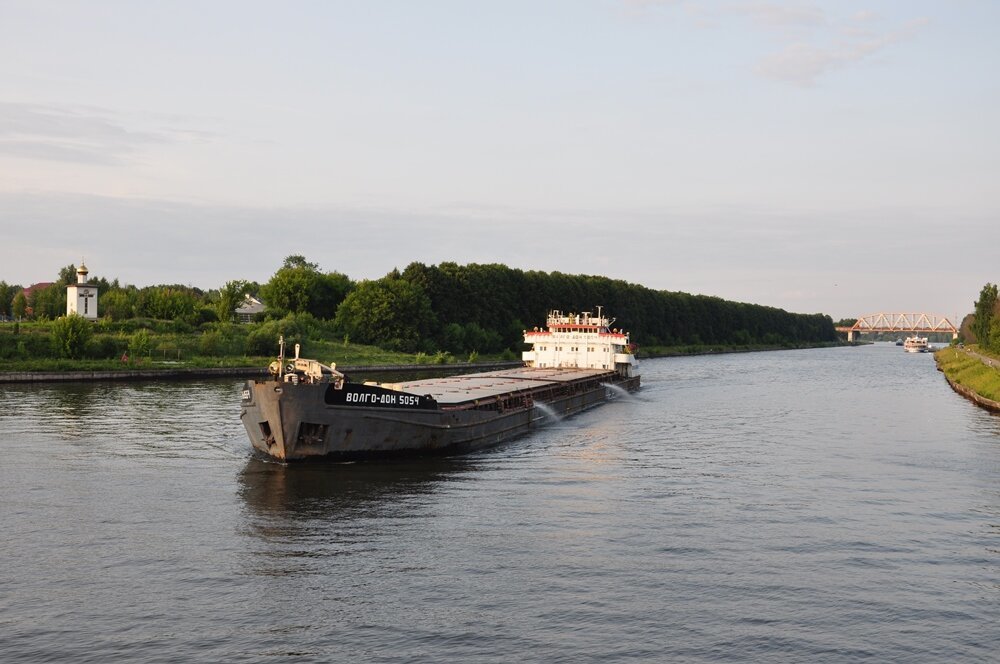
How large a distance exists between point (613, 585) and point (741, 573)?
3.41m

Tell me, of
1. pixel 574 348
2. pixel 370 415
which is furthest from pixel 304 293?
pixel 370 415

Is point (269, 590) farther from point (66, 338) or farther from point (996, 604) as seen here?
point (66, 338)

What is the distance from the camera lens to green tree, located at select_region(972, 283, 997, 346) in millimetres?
124000

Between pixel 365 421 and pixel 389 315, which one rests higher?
pixel 389 315

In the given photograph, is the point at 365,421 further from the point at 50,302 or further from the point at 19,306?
the point at 19,306

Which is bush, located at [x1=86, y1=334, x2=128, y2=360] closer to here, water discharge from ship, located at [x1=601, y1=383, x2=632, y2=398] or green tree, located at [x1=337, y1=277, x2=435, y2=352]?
green tree, located at [x1=337, y1=277, x2=435, y2=352]

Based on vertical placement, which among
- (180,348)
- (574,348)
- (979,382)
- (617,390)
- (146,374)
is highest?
(574,348)

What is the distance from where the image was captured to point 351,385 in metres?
34.8

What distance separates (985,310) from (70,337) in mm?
117651

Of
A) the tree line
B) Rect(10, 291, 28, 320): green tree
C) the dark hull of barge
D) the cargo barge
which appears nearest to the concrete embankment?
the cargo barge

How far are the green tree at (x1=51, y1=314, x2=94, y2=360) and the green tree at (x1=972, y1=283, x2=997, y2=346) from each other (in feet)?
362

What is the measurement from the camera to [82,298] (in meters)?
115

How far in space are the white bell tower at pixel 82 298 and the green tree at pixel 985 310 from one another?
384 feet

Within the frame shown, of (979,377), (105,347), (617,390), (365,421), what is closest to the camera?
(365,421)
